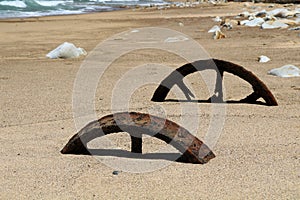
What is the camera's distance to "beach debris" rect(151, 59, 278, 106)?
10.3ft

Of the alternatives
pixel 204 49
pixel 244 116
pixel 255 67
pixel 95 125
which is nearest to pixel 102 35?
pixel 204 49

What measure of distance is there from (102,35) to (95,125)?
7.66 meters

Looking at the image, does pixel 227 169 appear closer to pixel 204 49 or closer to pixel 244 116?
pixel 244 116

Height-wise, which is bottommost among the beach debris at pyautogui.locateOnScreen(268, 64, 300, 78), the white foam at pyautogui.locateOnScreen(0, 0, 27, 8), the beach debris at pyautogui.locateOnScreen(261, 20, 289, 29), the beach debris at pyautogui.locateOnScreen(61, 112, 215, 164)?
the white foam at pyautogui.locateOnScreen(0, 0, 27, 8)

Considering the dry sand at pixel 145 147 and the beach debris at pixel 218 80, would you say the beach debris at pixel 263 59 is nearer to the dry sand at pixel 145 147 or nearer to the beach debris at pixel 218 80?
the dry sand at pixel 145 147

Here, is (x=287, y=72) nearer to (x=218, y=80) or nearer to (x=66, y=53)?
(x=218, y=80)

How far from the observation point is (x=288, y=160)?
2.25 m

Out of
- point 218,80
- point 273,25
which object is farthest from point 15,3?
point 218,80

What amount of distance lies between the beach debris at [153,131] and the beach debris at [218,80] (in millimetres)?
999

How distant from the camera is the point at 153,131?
211cm

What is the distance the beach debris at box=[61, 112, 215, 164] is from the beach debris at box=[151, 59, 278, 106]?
39.3 inches

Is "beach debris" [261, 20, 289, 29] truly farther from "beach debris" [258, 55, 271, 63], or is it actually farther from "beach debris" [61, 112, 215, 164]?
"beach debris" [61, 112, 215, 164]

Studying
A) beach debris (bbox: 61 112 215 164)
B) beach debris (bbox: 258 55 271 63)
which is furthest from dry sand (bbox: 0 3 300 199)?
beach debris (bbox: 258 55 271 63)

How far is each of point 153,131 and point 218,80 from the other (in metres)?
1.24
